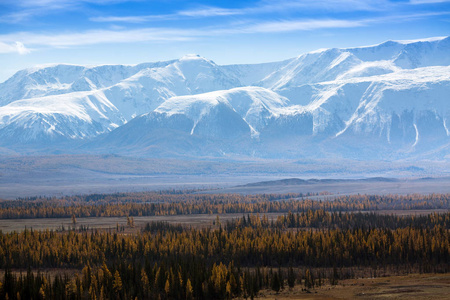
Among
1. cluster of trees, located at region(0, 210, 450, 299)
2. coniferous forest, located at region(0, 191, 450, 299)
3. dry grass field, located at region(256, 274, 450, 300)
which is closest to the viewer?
dry grass field, located at region(256, 274, 450, 300)

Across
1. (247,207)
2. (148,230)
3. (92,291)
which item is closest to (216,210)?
(247,207)

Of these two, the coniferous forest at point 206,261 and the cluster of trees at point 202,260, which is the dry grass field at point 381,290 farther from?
the cluster of trees at point 202,260

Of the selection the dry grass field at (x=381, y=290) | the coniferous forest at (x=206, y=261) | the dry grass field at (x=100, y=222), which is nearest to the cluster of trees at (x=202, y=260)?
the coniferous forest at (x=206, y=261)


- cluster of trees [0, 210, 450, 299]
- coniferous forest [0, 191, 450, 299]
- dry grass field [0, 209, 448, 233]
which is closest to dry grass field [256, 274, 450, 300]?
coniferous forest [0, 191, 450, 299]

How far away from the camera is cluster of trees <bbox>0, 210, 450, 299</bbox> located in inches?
2682

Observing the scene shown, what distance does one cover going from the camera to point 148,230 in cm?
12925

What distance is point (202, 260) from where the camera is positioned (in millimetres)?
85125

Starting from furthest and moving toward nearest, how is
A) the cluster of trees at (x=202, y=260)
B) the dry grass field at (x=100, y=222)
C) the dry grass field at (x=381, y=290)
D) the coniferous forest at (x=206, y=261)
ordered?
1. the dry grass field at (x=100, y=222)
2. the coniferous forest at (x=206, y=261)
3. the cluster of trees at (x=202, y=260)
4. the dry grass field at (x=381, y=290)

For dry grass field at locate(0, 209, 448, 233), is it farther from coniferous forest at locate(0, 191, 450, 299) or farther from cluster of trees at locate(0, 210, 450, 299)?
cluster of trees at locate(0, 210, 450, 299)

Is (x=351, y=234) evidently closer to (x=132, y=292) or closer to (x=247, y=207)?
(x=132, y=292)

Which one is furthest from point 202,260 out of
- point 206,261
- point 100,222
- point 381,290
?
point 100,222

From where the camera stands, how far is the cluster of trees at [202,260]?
68.1 meters

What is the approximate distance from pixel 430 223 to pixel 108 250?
5592 centimetres

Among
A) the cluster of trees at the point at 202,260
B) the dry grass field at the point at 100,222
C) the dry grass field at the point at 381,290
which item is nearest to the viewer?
the dry grass field at the point at 381,290
